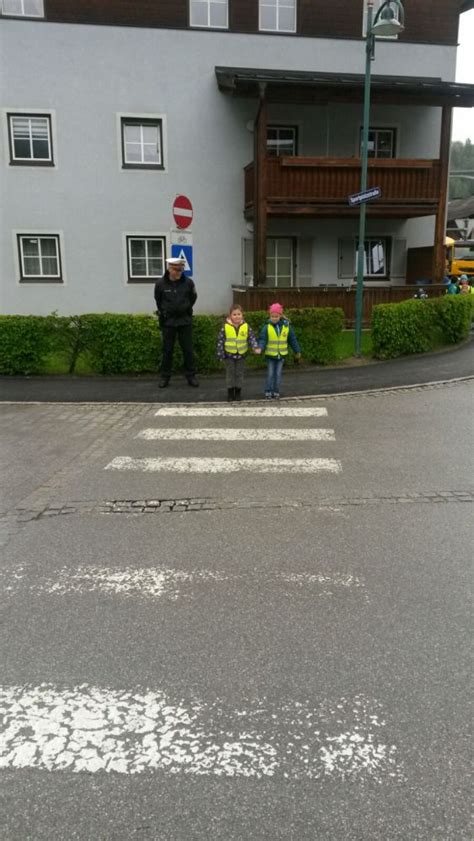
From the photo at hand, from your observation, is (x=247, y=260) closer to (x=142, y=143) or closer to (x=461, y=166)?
(x=142, y=143)

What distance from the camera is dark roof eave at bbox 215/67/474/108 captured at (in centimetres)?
1706

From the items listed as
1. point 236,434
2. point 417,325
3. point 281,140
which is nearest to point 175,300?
point 236,434

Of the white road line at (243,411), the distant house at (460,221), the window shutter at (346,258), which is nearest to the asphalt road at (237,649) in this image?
the white road line at (243,411)

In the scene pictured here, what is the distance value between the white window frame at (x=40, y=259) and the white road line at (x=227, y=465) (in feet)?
45.8

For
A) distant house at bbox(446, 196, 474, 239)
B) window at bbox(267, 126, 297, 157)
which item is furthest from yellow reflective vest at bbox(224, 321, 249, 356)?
distant house at bbox(446, 196, 474, 239)

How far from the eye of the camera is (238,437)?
826 cm

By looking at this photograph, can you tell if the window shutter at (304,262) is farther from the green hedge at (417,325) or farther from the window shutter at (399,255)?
the green hedge at (417,325)

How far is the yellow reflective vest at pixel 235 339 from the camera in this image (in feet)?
33.4

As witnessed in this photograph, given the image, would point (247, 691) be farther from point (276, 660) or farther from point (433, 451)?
point (433, 451)

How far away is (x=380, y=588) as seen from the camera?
4172 mm

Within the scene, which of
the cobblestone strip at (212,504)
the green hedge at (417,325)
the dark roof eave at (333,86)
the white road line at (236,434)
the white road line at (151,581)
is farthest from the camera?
the dark roof eave at (333,86)

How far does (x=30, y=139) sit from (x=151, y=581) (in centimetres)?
1812

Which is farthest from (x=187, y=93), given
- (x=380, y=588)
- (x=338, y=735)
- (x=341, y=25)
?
(x=338, y=735)

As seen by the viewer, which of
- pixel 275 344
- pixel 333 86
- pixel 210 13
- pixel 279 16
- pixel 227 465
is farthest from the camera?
pixel 279 16
